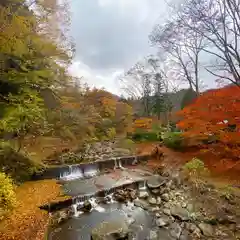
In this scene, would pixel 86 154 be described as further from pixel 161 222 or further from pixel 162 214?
pixel 161 222

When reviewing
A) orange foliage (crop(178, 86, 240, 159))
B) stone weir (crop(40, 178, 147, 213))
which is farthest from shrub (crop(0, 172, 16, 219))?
orange foliage (crop(178, 86, 240, 159))

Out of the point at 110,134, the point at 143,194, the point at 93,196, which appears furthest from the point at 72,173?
the point at 110,134

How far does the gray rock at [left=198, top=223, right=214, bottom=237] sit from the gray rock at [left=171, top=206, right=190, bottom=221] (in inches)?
23.0

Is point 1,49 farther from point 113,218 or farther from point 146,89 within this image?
point 146,89

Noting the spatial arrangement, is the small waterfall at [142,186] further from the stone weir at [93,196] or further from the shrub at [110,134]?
the shrub at [110,134]

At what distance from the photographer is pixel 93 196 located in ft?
29.0

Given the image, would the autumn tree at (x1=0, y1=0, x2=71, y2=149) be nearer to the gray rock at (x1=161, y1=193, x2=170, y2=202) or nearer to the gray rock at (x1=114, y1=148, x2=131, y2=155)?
the gray rock at (x1=161, y1=193, x2=170, y2=202)

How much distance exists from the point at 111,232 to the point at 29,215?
254cm

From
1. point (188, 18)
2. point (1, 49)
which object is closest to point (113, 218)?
point (1, 49)

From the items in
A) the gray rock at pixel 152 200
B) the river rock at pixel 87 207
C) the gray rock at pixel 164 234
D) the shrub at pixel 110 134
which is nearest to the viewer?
the gray rock at pixel 164 234

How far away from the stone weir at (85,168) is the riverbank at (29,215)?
4.80ft

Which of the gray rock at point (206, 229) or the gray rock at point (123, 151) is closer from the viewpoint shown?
the gray rock at point (206, 229)

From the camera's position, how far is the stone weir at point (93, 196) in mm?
7421

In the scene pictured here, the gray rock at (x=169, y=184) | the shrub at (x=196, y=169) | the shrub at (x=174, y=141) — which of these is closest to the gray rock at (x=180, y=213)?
the gray rock at (x=169, y=184)
